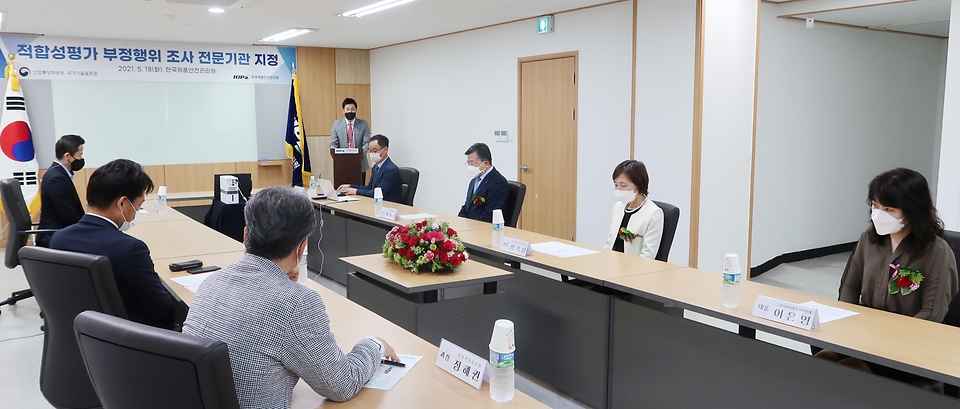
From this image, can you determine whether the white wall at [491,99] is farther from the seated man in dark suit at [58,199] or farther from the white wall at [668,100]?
the seated man in dark suit at [58,199]

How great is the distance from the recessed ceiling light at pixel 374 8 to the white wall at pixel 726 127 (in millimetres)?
2562

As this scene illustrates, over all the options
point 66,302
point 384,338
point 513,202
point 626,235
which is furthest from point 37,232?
point 626,235

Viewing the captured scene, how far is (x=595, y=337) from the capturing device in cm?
315

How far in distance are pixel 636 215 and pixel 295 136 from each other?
21.2ft

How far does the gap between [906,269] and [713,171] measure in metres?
2.81

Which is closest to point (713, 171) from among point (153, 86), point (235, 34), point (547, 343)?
point (547, 343)

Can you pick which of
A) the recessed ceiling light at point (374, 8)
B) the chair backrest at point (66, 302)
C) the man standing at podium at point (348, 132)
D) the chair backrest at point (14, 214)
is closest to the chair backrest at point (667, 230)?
the chair backrest at point (66, 302)

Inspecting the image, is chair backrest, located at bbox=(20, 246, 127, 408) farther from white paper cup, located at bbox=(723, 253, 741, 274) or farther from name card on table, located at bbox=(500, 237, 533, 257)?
white paper cup, located at bbox=(723, 253, 741, 274)

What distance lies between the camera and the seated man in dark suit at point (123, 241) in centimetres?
236

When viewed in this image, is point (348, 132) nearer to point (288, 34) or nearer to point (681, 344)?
point (288, 34)

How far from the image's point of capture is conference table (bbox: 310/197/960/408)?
7.07ft

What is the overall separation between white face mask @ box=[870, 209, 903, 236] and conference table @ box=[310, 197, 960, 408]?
0.33 meters

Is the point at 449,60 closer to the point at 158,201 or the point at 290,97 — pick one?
the point at 290,97

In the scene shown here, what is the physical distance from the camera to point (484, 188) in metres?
5.03
